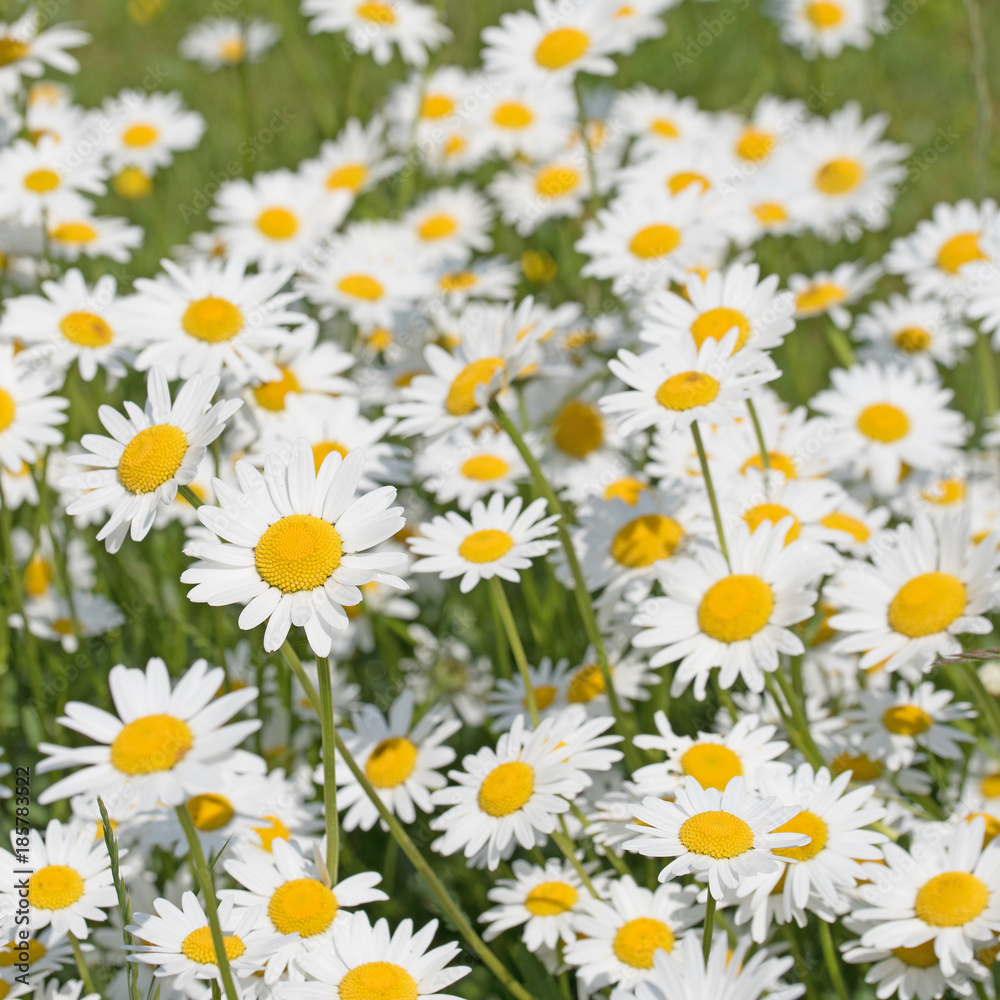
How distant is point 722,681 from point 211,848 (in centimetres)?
106

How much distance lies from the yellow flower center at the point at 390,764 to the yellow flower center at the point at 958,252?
7.19 ft

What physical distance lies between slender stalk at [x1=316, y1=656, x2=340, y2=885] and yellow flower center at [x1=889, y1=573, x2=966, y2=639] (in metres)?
1.11

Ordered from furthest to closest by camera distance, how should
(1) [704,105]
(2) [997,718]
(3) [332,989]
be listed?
(1) [704,105], (2) [997,718], (3) [332,989]

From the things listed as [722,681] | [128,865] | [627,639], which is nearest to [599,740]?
[722,681]

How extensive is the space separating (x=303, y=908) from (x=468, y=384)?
3.70 feet

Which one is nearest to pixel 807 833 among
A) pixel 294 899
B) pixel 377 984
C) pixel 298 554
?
pixel 377 984

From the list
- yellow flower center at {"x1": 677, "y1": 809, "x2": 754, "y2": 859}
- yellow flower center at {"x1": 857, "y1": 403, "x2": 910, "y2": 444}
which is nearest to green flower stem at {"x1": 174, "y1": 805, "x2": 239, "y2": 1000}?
yellow flower center at {"x1": 677, "y1": 809, "x2": 754, "y2": 859}

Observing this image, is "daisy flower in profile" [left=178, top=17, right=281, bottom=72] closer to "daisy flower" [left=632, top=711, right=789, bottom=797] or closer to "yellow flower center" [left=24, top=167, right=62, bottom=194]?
"yellow flower center" [left=24, top=167, right=62, bottom=194]

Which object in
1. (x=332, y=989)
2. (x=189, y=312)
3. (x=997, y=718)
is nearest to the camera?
(x=332, y=989)

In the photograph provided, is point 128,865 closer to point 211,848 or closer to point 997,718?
point 211,848

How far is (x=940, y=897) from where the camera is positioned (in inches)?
76.3

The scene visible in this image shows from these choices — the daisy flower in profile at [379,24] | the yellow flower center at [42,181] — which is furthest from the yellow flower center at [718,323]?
the daisy flower in profile at [379,24]

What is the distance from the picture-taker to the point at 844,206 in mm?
4043

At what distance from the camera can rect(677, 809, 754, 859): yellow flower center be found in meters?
1.69
